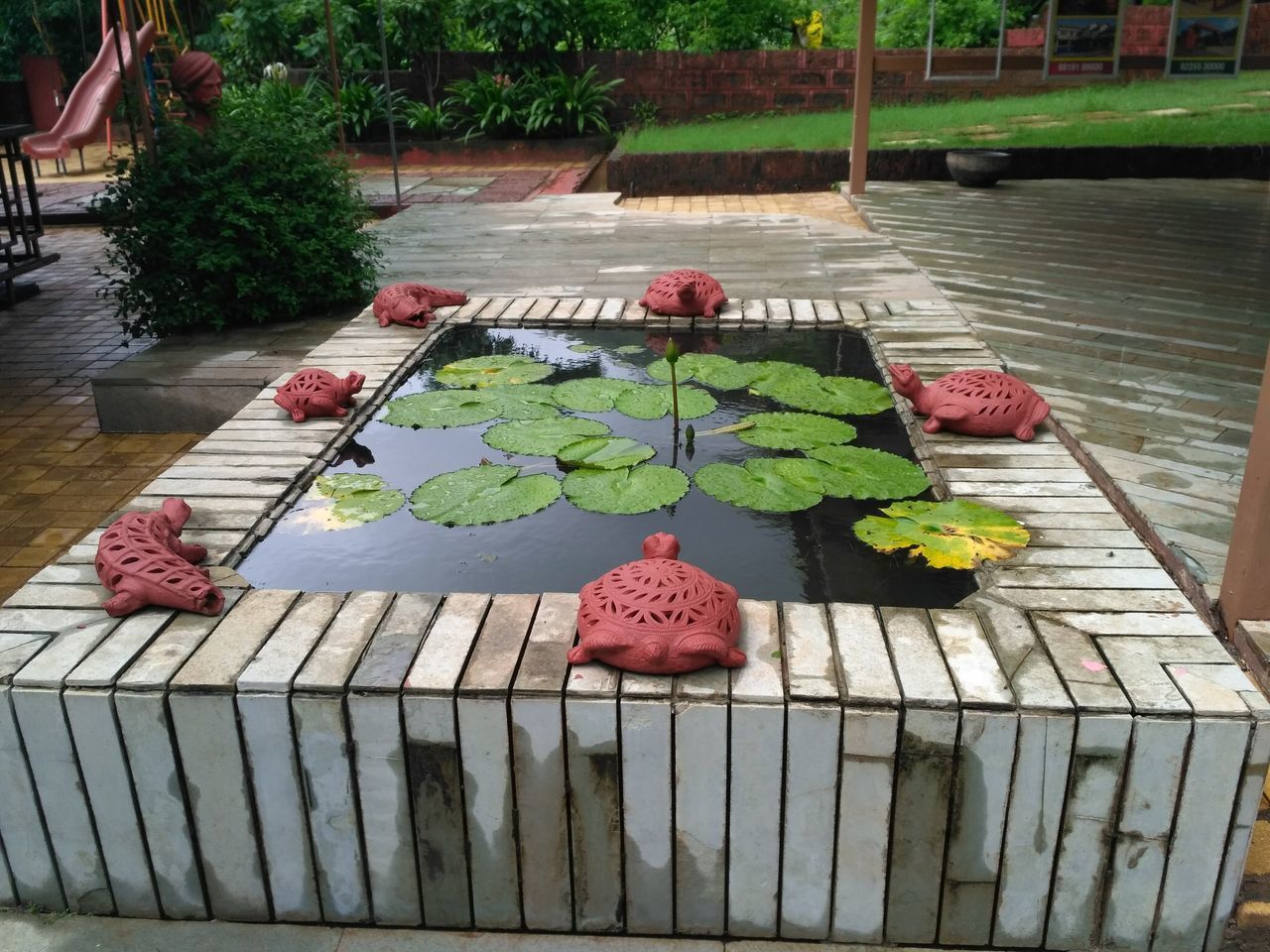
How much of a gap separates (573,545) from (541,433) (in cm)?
69

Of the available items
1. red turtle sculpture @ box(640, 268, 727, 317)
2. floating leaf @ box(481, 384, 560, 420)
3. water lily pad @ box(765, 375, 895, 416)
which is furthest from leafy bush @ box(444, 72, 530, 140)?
water lily pad @ box(765, 375, 895, 416)

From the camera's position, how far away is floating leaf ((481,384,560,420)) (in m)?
3.15

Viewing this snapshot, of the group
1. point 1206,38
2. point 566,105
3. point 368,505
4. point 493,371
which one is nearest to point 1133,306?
point 1206,38

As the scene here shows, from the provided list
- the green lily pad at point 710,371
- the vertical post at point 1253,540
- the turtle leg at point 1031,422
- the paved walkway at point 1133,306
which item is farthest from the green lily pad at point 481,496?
the paved walkway at point 1133,306

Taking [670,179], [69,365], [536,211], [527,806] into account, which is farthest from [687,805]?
[670,179]

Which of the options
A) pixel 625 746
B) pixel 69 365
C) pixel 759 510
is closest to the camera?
pixel 625 746

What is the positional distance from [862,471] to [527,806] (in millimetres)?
1355

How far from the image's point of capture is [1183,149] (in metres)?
10.0

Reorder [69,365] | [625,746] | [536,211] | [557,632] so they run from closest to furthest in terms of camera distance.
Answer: [625,746] < [557,632] < [69,365] < [536,211]

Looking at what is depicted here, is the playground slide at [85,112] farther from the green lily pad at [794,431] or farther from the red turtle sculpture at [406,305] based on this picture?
the green lily pad at [794,431]

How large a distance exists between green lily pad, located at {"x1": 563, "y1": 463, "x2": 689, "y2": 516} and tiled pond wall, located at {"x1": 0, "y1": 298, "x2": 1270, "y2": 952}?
26.6 inches

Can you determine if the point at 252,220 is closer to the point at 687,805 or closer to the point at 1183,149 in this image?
the point at 687,805

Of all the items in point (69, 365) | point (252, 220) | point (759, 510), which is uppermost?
point (252, 220)

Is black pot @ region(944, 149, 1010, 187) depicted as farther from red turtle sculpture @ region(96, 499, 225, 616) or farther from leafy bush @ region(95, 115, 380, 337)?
red turtle sculpture @ region(96, 499, 225, 616)
